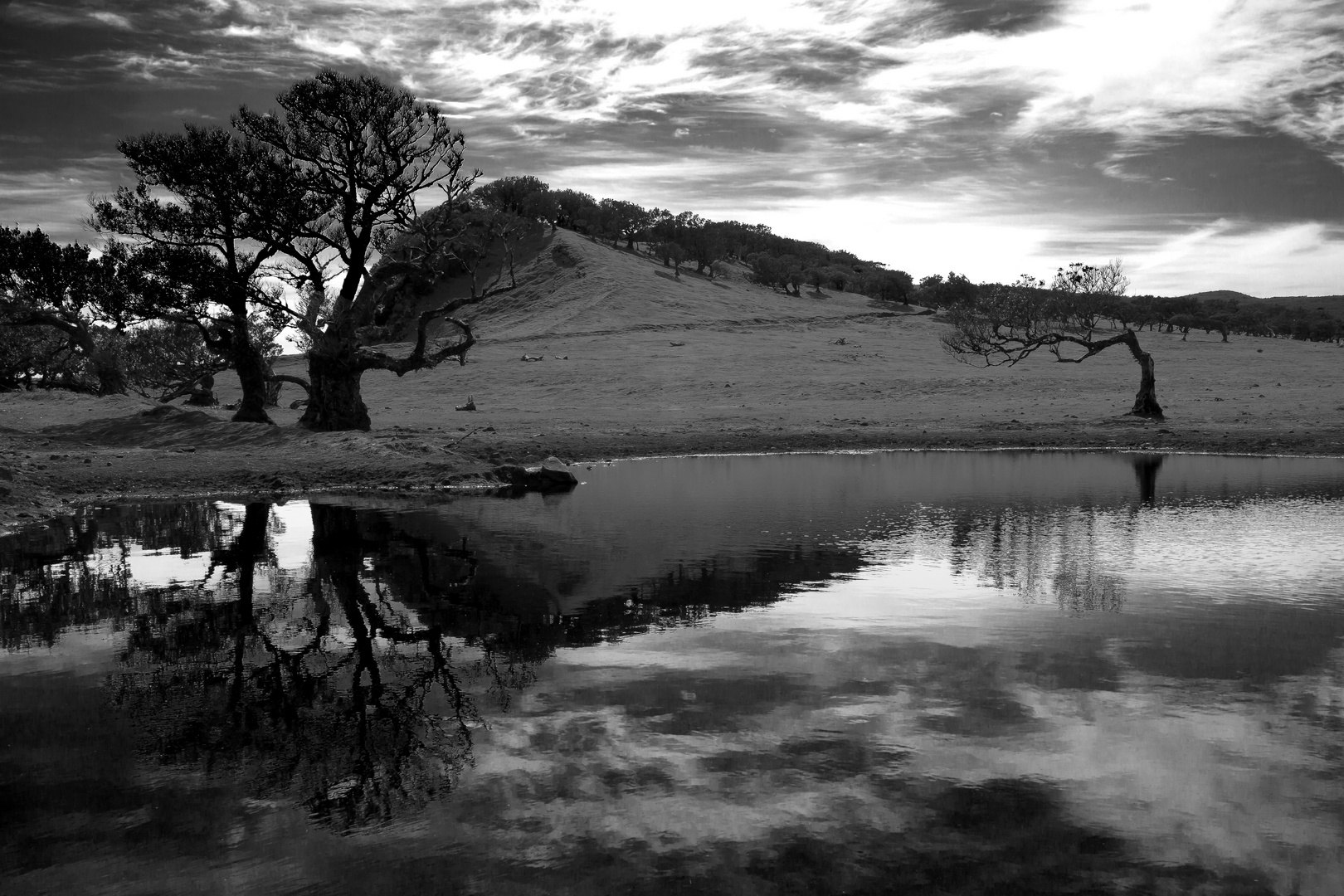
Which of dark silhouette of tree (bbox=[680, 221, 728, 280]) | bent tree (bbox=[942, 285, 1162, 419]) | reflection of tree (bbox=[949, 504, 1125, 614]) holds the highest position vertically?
dark silhouette of tree (bbox=[680, 221, 728, 280])

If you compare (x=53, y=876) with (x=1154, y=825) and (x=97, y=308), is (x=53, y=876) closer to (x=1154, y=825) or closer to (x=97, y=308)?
(x=1154, y=825)

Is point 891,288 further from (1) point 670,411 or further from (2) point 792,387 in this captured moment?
(1) point 670,411

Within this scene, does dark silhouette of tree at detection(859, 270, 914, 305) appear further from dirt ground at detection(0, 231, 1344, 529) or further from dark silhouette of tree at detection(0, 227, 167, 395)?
dark silhouette of tree at detection(0, 227, 167, 395)

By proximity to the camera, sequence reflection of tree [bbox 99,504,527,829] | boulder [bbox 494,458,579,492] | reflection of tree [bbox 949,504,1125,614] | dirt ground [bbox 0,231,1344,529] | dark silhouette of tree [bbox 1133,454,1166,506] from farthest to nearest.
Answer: dirt ground [bbox 0,231,1344,529] → boulder [bbox 494,458,579,492] → dark silhouette of tree [bbox 1133,454,1166,506] → reflection of tree [bbox 949,504,1125,614] → reflection of tree [bbox 99,504,527,829]

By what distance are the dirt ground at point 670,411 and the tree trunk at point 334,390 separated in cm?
159

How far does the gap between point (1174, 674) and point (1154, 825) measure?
138 inches

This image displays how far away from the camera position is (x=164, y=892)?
575cm

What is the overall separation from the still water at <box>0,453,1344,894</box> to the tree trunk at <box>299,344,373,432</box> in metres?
16.8

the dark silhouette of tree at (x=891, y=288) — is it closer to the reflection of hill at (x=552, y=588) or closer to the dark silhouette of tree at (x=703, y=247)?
the dark silhouette of tree at (x=703, y=247)

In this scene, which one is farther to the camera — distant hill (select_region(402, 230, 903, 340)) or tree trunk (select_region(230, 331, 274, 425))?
distant hill (select_region(402, 230, 903, 340))

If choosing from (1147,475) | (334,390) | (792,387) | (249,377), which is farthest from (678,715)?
(792,387)

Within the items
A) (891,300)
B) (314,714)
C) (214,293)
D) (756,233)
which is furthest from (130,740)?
(756,233)

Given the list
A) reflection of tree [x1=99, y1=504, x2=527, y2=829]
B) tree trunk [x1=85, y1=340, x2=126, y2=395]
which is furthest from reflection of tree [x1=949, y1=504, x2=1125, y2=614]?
tree trunk [x1=85, y1=340, x2=126, y2=395]

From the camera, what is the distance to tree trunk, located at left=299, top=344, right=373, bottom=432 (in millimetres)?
34250
